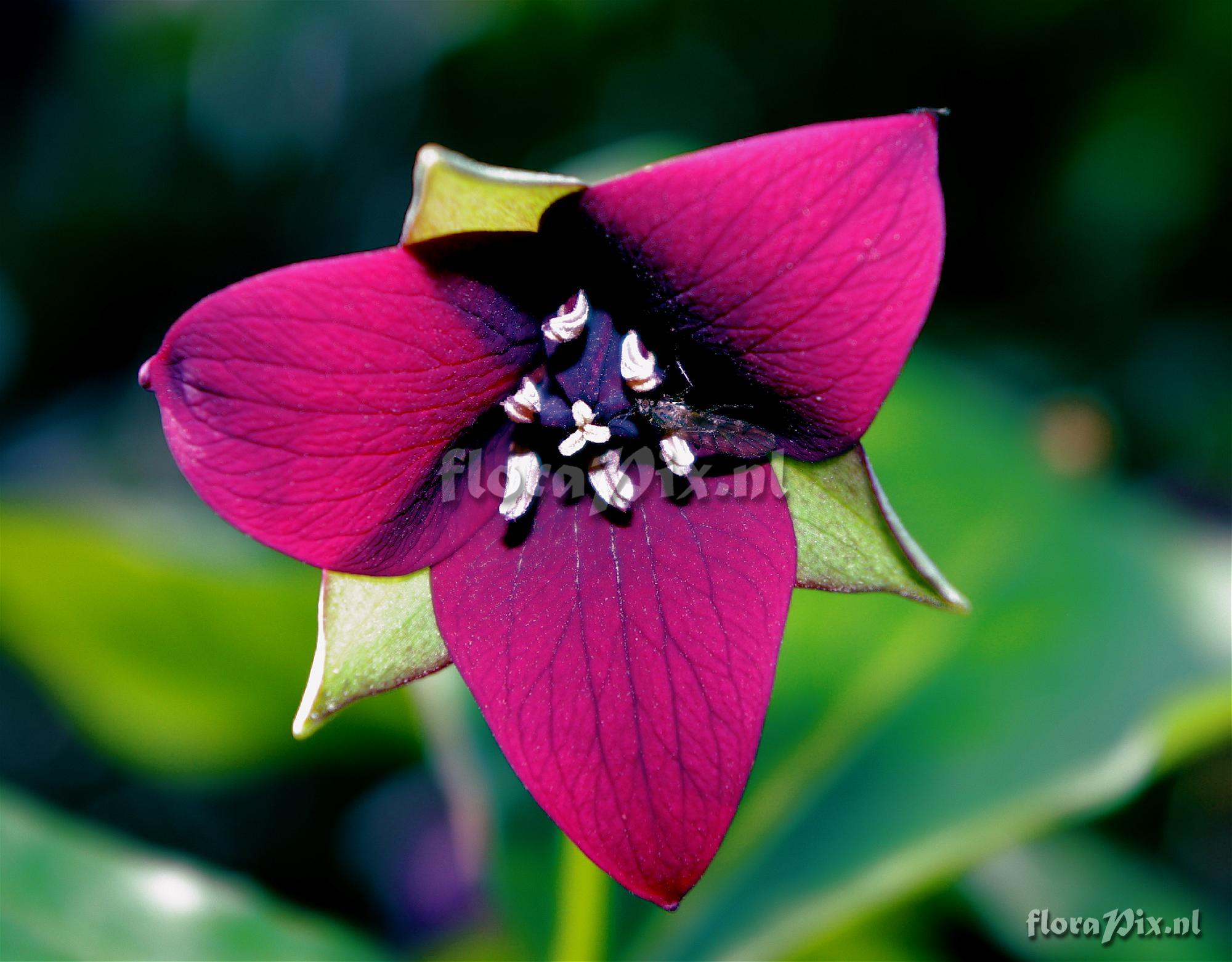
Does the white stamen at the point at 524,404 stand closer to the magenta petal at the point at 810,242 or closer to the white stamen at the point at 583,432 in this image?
the white stamen at the point at 583,432

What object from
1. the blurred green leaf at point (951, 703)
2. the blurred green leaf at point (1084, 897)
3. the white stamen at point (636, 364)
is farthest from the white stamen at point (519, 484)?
the blurred green leaf at point (1084, 897)

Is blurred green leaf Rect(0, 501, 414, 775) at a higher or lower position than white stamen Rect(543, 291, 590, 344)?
lower

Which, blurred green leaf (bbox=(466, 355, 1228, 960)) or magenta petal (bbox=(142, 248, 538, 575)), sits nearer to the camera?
magenta petal (bbox=(142, 248, 538, 575))

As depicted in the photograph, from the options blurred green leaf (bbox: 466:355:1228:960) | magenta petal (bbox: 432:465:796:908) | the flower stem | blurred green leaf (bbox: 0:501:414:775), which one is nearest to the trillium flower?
magenta petal (bbox: 432:465:796:908)

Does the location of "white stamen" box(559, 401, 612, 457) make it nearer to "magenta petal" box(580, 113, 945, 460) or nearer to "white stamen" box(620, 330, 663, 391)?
"white stamen" box(620, 330, 663, 391)

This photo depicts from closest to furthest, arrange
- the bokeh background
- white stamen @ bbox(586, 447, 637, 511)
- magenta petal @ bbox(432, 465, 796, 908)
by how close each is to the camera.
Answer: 1. magenta petal @ bbox(432, 465, 796, 908)
2. white stamen @ bbox(586, 447, 637, 511)
3. the bokeh background

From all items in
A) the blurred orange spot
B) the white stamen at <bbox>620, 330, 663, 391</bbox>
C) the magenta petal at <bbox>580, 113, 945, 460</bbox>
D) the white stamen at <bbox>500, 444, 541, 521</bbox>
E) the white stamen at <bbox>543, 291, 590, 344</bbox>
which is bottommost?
the blurred orange spot

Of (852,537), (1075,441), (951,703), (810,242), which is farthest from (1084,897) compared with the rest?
(810,242)

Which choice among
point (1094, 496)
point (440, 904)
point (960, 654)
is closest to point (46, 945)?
point (960, 654)

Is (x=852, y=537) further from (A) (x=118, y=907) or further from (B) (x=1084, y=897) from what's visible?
(B) (x=1084, y=897)
